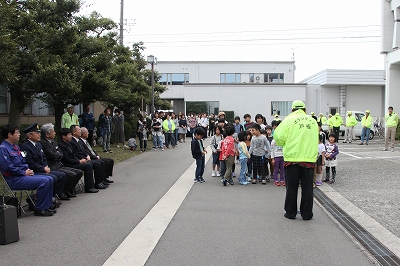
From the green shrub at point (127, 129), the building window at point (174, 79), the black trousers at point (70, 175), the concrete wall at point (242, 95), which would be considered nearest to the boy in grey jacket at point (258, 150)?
the black trousers at point (70, 175)

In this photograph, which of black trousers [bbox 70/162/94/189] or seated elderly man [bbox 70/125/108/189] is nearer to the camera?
black trousers [bbox 70/162/94/189]

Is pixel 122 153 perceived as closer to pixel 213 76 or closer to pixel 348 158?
pixel 348 158

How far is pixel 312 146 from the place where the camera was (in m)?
6.93

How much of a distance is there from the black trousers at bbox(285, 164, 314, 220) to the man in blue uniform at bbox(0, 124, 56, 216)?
4.14 meters

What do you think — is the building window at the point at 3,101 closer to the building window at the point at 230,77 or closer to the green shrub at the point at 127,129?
the green shrub at the point at 127,129

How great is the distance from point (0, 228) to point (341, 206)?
6035 mm

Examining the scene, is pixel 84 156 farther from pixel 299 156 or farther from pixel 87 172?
pixel 299 156

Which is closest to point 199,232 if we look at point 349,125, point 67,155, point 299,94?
point 67,155

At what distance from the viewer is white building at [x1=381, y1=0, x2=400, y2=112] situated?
82.1 ft

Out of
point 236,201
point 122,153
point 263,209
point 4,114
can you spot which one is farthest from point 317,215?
point 4,114

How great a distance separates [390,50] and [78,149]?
886 inches

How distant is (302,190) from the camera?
7.01 m

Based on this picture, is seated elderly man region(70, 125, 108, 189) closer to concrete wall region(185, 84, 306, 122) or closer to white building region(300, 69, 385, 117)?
concrete wall region(185, 84, 306, 122)

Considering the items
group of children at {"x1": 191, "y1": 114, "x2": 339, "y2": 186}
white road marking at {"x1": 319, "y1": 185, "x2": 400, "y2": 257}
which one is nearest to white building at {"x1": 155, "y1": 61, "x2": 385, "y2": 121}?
group of children at {"x1": 191, "y1": 114, "x2": 339, "y2": 186}
